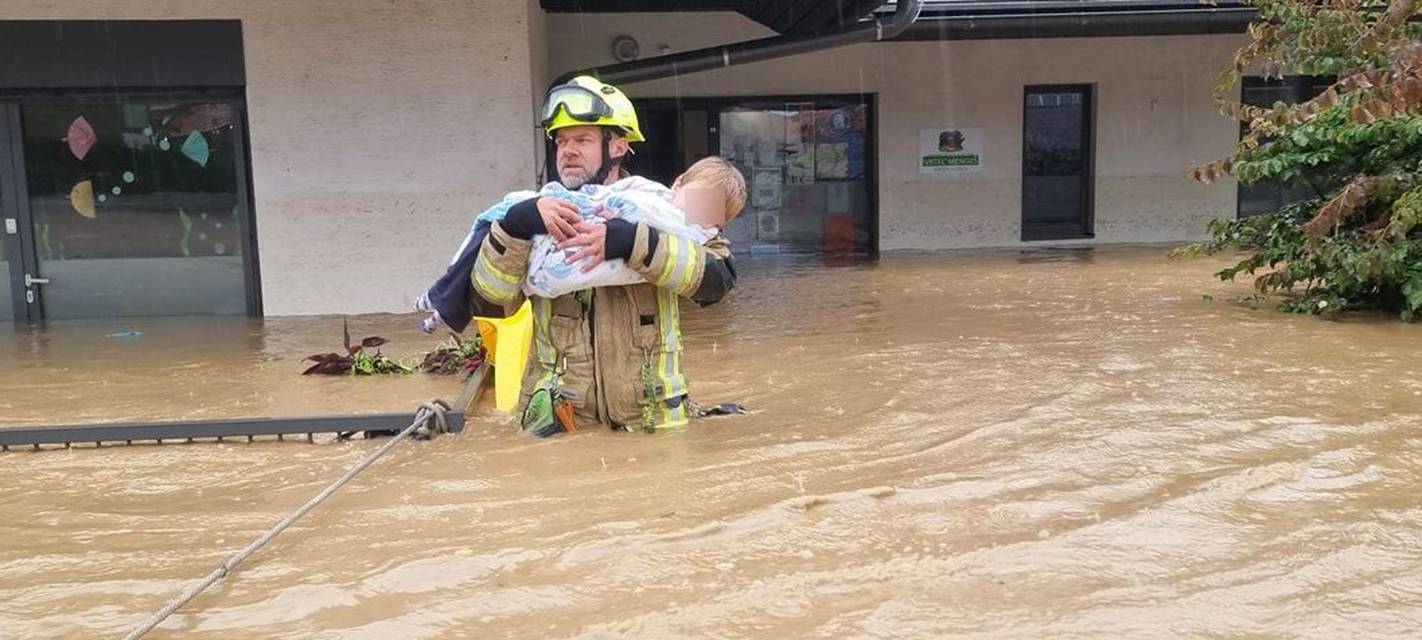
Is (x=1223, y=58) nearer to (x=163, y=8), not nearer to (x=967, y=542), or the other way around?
(x=163, y=8)

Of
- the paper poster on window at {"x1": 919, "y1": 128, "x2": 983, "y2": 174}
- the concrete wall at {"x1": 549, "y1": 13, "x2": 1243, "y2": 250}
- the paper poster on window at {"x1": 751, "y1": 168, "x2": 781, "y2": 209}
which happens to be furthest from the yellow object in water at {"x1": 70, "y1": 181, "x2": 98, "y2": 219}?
the paper poster on window at {"x1": 919, "y1": 128, "x2": 983, "y2": 174}

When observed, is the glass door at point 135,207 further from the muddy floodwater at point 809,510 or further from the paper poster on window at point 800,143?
the paper poster on window at point 800,143

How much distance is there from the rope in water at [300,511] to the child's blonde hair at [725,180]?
4.79 feet

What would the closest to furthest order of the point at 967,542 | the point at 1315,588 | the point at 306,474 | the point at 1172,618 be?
the point at 1172,618 < the point at 1315,588 < the point at 967,542 < the point at 306,474

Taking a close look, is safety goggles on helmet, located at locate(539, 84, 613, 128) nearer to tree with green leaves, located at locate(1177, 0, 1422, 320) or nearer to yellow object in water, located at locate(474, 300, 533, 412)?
yellow object in water, located at locate(474, 300, 533, 412)

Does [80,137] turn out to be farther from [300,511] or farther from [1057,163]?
[1057,163]

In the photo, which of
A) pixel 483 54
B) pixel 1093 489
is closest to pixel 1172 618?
pixel 1093 489

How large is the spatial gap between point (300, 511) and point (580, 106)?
1.78 metres

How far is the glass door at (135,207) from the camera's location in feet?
31.9

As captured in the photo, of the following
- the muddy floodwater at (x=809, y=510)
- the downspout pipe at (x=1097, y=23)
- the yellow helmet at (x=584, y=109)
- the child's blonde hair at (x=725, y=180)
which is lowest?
the muddy floodwater at (x=809, y=510)

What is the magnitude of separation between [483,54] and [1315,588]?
8.07 meters

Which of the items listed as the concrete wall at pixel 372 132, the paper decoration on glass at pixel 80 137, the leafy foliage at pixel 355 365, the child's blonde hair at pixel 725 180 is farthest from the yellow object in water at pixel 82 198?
the child's blonde hair at pixel 725 180

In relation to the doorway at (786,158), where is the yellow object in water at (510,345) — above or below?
below

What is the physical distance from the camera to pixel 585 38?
13805 millimetres
